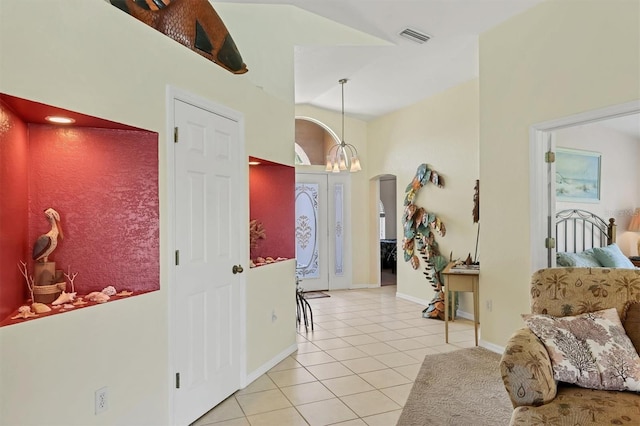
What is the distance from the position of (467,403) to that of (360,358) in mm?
1175

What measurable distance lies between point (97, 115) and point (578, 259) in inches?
176

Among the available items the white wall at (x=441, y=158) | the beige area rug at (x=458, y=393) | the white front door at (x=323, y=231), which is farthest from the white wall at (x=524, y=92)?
the white front door at (x=323, y=231)

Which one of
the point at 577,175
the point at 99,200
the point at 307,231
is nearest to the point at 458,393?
the point at 99,200

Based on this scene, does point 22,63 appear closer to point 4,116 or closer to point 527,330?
point 4,116

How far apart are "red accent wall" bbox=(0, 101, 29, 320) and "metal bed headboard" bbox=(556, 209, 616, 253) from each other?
5.03 meters

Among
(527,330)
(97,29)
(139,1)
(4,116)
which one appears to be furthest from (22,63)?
(527,330)

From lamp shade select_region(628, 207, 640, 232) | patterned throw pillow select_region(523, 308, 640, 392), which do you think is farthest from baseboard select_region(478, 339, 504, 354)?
lamp shade select_region(628, 207, 640, 232)

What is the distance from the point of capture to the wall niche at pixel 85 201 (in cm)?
201

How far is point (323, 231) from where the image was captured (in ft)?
24.2

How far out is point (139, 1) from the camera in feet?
7.82

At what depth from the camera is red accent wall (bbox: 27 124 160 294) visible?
7.29ft

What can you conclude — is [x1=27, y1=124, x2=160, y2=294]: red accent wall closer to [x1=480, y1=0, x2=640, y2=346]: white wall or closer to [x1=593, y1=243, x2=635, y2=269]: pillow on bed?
[x1=480, y1=0, x2=640, y2=346]: white wall

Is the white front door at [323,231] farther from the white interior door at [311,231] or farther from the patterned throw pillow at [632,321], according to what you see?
the patterned throw pillow at [632,321]

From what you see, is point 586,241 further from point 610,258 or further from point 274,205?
point 274,205
